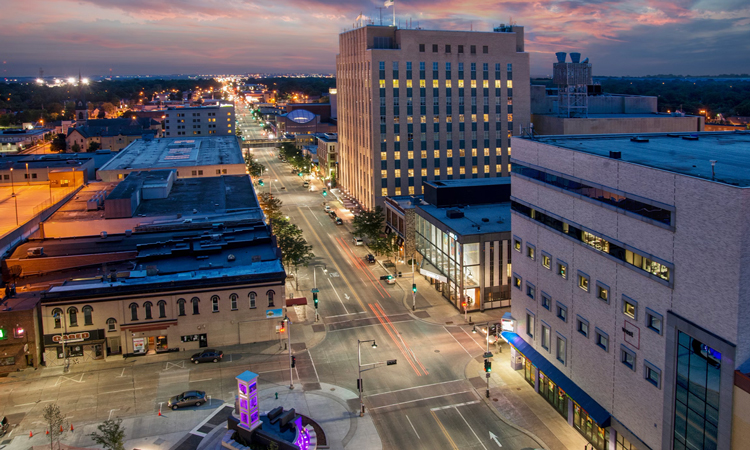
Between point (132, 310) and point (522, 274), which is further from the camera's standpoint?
point (132, 310)

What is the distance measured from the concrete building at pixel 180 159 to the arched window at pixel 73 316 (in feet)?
Result: 208

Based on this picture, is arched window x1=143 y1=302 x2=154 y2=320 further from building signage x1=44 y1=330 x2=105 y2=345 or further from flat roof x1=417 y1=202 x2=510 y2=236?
flat roof x1=417 y1=202 x2=510 y2=236

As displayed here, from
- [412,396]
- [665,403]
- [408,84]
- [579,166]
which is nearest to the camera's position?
[665,403]

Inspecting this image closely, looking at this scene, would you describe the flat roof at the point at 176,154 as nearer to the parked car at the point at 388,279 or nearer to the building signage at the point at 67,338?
the parked car at the point at 388,279

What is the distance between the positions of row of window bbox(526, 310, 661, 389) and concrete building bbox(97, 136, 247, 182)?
87.7 m

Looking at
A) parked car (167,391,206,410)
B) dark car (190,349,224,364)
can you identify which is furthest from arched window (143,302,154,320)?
parked car (167,391,206,410)

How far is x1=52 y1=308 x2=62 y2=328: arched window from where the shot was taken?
196ft

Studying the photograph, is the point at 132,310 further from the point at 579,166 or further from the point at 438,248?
the point at 579,166

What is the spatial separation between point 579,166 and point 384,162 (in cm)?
7401

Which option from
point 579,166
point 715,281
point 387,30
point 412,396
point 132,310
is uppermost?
point 387,30

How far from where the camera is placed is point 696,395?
35.9m

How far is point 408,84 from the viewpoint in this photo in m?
116

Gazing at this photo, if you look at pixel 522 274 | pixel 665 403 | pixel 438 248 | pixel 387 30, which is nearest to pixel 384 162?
pixel 387 30

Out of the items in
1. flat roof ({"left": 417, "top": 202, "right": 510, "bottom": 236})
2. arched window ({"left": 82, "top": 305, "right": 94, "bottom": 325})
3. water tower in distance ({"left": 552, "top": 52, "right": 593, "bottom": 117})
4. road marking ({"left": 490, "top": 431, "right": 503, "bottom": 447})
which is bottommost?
road marking ({"left": 490, "top": 431, "right": 503, "bottom": 447})
